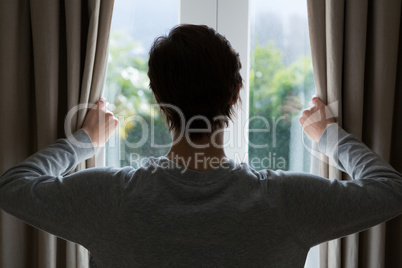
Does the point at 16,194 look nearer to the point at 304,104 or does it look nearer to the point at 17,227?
the point at 17,227

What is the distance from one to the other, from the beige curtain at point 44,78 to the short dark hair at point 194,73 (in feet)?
1.58

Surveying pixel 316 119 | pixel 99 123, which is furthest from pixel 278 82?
pixel 99 123

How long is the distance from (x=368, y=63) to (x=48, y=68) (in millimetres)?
1050

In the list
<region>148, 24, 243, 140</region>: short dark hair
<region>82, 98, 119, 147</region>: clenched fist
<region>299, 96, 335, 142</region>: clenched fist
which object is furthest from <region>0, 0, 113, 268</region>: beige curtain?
<region>299, 96, 335, 142</region>: clenched fist

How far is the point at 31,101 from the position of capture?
1417mm

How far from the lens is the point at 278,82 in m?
1.52

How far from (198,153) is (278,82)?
26.7 inches

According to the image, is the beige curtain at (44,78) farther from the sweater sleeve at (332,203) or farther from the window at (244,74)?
the sweater sleeve at (332,203)

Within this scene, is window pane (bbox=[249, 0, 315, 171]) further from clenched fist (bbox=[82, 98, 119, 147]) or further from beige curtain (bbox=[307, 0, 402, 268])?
clenched fist (bbox=[82, 98, 119, 147])

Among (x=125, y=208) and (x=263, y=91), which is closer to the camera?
(x=125, y=208)

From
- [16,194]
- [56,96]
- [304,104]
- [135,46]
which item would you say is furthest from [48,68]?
[304,104]

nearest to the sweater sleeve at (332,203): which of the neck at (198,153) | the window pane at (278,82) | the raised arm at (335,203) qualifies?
the raised arm at (335,203)

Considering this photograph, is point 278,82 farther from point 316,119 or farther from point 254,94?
point 316,119

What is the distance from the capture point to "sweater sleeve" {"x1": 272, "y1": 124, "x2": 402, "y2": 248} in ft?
3.02
